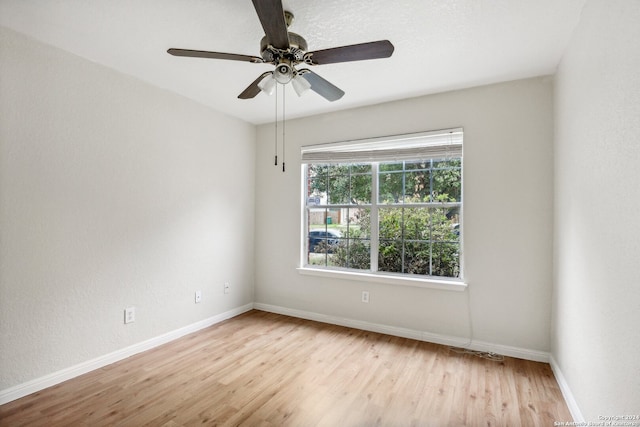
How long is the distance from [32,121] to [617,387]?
12.5 ft

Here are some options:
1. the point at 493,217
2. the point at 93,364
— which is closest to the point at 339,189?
the point at 493,217

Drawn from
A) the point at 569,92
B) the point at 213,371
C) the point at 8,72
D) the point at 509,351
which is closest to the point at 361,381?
the point at 213,371

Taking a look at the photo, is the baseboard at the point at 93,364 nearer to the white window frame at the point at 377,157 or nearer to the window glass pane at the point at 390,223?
the white window frame at the point at 377,157

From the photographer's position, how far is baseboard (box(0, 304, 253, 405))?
2126 mm

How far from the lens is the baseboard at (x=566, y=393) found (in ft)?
6.23

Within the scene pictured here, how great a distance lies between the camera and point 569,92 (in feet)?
7.18

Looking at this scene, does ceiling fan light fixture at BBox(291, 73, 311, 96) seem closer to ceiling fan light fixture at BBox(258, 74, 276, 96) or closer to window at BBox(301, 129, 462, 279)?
ceiling fan light fixture at BBox(258, 74, 276, 96)

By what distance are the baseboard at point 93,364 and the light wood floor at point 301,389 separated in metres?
0.05

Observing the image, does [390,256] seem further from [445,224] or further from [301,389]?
[301,389]

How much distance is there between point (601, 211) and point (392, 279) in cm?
198

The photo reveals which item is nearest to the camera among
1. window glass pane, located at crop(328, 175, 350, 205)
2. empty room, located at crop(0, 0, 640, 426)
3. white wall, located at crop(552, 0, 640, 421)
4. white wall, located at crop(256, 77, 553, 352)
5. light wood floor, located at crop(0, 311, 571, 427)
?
white wall, located at crop(552, 0, 640, 421)

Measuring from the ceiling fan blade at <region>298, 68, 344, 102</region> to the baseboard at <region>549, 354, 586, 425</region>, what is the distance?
8.47 ft

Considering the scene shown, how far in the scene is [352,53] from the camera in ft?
5.75

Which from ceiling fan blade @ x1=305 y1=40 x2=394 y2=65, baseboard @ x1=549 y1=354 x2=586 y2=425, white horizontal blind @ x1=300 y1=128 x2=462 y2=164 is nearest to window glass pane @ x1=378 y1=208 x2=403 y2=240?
white horizontal blind @ x1=300 y1=128 x2=462 y2=164
